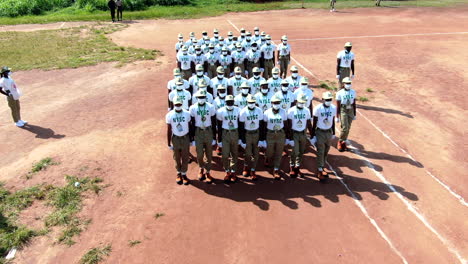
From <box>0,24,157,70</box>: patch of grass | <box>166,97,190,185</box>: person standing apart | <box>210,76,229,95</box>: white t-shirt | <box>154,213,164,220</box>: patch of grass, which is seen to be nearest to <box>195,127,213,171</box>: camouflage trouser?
<box>166,97,190,185</box>: person standing apart

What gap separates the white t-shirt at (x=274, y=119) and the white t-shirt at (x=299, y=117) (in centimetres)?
27

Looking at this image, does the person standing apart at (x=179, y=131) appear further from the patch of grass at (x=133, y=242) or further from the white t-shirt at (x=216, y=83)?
the white t-shirt at (x=216, y=83)

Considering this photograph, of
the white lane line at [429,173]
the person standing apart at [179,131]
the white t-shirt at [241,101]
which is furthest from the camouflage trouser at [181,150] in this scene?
the white lane line at [429,173]

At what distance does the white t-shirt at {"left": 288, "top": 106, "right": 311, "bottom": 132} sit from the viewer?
9000 millimetres

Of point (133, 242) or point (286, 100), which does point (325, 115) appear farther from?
point (133, 242)

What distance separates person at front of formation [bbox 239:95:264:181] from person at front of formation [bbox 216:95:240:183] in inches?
8.6

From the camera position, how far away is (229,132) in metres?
9.01

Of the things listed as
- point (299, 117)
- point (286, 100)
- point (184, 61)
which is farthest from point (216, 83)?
point (299, 117)

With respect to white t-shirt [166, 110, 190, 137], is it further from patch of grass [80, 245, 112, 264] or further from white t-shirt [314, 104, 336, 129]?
white t-shirt [314, 104, 336, 129]

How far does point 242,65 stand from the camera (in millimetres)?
14648

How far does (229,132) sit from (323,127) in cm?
257

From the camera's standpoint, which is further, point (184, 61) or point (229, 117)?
point (184, 61)

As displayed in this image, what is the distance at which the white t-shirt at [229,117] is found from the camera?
8820 mm

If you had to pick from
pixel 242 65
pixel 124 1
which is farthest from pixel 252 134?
pixel 124 1
